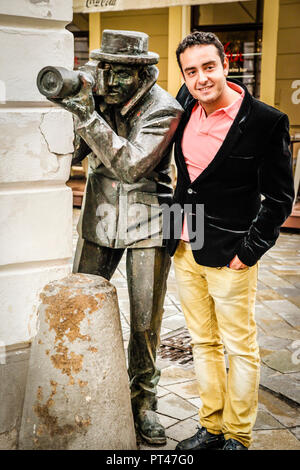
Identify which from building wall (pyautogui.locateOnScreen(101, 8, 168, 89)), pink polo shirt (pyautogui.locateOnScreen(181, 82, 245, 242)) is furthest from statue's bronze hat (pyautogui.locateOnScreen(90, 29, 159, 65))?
building wall (pyautogui.locateOnScreen(101, 8, 168, 89))

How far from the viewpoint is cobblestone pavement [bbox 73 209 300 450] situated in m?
3.38

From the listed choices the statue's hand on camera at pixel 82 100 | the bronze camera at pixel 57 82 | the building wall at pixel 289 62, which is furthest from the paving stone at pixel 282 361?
the building wall at pixel 289 62

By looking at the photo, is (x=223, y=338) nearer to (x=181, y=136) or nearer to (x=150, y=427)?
(x=150, y=427)

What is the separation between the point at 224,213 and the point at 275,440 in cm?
143

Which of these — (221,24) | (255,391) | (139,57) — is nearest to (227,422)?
(255,391)

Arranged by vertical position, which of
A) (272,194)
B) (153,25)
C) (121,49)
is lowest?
(272,194)

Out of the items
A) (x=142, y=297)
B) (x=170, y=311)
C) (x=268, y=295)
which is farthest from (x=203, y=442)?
(x=268, y=295)

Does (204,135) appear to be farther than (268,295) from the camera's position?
No

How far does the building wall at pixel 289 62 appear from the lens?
1151 centimetres

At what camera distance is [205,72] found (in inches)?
106

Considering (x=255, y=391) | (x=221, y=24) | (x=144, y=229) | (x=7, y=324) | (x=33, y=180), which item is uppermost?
(x=221, y=24)

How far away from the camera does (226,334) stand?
9.46 ft

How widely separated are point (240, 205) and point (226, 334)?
2.17 feet
